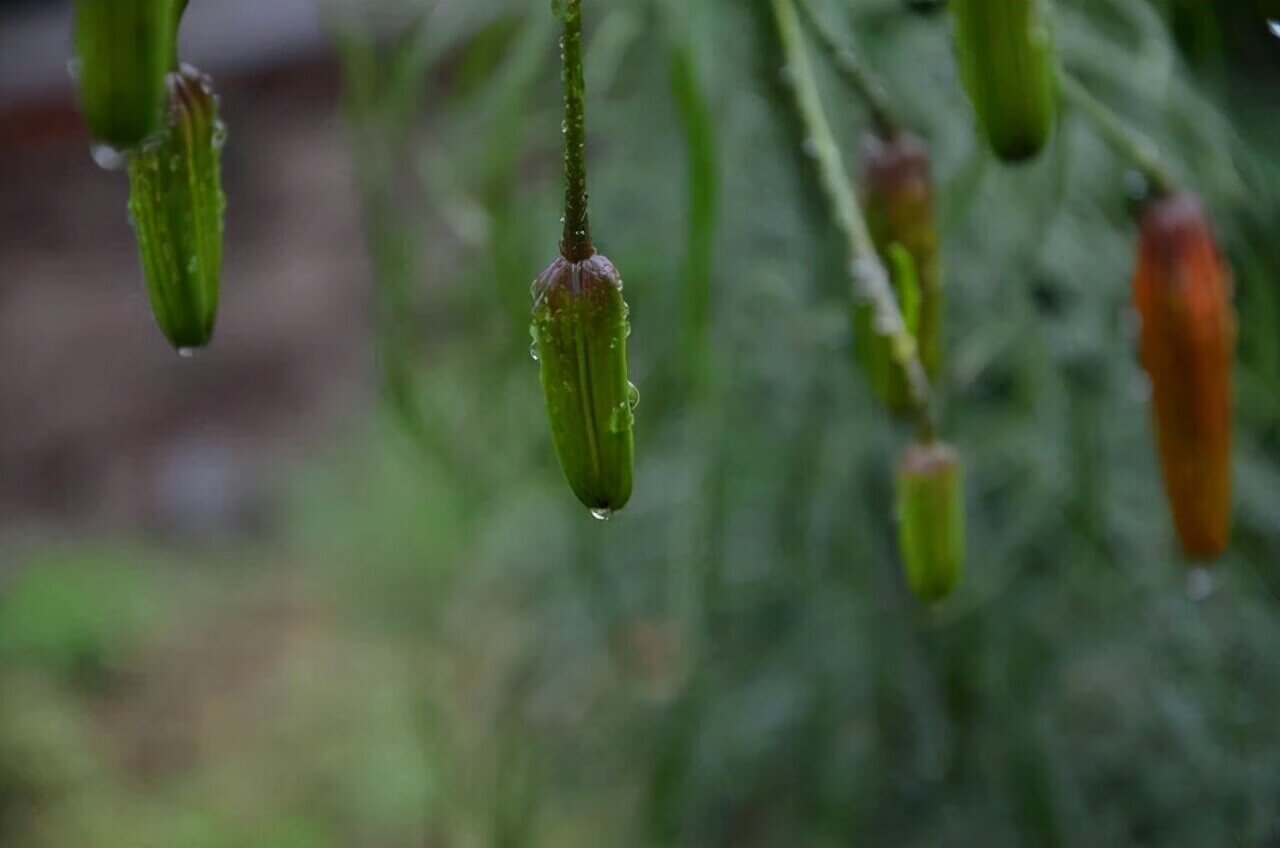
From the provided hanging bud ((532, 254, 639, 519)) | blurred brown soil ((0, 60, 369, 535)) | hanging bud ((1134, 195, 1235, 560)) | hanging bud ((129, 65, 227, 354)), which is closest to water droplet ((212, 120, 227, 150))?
hanging bud ((129, 65, 227, 354))

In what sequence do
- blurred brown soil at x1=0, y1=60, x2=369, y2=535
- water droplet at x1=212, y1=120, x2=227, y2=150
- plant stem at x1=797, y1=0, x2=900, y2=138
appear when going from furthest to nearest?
blurred brown soil at x1=0, y1=60, x2=369, y2=535 → plant stem at x1=797, y1=0, x2=900, y2=138 → water droplet at x1=212, y1=120, x2=227, y2=150

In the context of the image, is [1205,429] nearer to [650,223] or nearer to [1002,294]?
[1002,294]

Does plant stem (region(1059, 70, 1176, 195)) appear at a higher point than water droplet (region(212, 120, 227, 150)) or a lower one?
lower

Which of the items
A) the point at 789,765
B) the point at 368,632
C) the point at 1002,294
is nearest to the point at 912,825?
the point at 789,765

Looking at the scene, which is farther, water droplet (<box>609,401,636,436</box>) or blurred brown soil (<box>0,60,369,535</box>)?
blurred brown soil (<box>0,60,369,535</box>)

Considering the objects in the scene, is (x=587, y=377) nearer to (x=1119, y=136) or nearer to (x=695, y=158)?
(x=695, y=158)

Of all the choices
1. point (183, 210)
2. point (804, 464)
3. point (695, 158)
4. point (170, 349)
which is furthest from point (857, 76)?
point (170, 349)

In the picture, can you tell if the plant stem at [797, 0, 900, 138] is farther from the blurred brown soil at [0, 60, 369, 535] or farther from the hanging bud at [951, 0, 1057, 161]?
the blurred brown soil at [0, 60, 369, 535]
